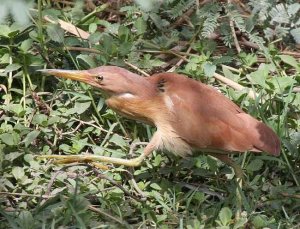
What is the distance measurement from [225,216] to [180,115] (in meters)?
0.57

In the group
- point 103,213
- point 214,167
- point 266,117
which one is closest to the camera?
point 103,213

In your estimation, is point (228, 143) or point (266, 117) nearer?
point (228, 143)

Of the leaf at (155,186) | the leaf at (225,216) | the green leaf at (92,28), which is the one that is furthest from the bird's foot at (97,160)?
the green leaf at (92,28)

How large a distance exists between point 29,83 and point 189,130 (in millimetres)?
1250

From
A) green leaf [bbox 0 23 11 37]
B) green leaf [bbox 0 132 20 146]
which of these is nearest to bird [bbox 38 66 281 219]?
green leaf [bbox 0 132 20 146]

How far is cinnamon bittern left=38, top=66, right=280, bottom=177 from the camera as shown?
4195 mm

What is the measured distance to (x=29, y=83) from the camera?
4.98 metres

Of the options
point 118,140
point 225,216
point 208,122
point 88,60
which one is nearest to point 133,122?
point 118,140

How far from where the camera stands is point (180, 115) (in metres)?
4.23

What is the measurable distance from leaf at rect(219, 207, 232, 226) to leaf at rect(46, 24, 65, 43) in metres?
1.66

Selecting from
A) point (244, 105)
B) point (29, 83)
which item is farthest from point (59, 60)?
point (244, 105)

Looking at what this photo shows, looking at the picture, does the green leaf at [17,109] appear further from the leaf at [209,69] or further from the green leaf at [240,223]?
the green leaf at [240,223]

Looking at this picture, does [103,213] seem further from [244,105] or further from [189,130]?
[244,105]

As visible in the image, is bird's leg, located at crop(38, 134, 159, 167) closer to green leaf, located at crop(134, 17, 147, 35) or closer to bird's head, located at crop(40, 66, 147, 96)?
bird's head, located at crop(40, 66, 147, 96)
